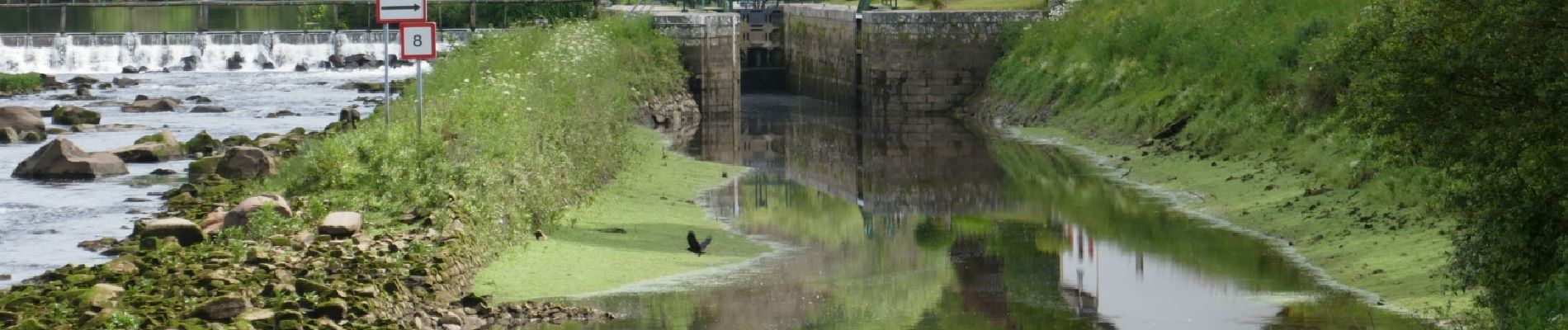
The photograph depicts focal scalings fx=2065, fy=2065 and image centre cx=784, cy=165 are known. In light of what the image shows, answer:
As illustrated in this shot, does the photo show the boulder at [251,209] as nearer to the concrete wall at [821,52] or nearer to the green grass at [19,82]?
the concrete wall at [821,52]

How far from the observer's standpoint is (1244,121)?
30.4m

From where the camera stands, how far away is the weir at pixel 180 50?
2382 inches

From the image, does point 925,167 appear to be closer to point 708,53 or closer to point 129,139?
point 129,139

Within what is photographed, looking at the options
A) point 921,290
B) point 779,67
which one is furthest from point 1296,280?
point 779,67

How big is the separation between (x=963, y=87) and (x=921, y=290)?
97.8ft

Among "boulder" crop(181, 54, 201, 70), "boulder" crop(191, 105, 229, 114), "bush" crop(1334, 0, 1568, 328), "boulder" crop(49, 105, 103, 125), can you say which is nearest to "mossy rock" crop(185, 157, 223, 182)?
"boulder" crop(49, 105, 103, 125)

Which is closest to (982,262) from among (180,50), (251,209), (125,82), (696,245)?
(696,245)

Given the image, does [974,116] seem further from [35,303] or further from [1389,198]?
[35,303]

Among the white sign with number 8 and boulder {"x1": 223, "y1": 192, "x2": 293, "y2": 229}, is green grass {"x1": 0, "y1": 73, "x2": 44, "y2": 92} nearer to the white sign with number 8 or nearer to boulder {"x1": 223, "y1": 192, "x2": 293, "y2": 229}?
the white sign with number 8

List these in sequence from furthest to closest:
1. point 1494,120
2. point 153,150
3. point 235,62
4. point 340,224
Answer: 1. point 235,62
2. point 153,150
3. point 340,224
4. point 1494,120

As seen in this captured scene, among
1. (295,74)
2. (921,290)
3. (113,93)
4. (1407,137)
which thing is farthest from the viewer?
(295,74)

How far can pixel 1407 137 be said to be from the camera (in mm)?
15305

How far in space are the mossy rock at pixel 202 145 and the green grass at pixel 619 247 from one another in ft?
31.6

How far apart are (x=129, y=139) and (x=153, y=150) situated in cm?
528
